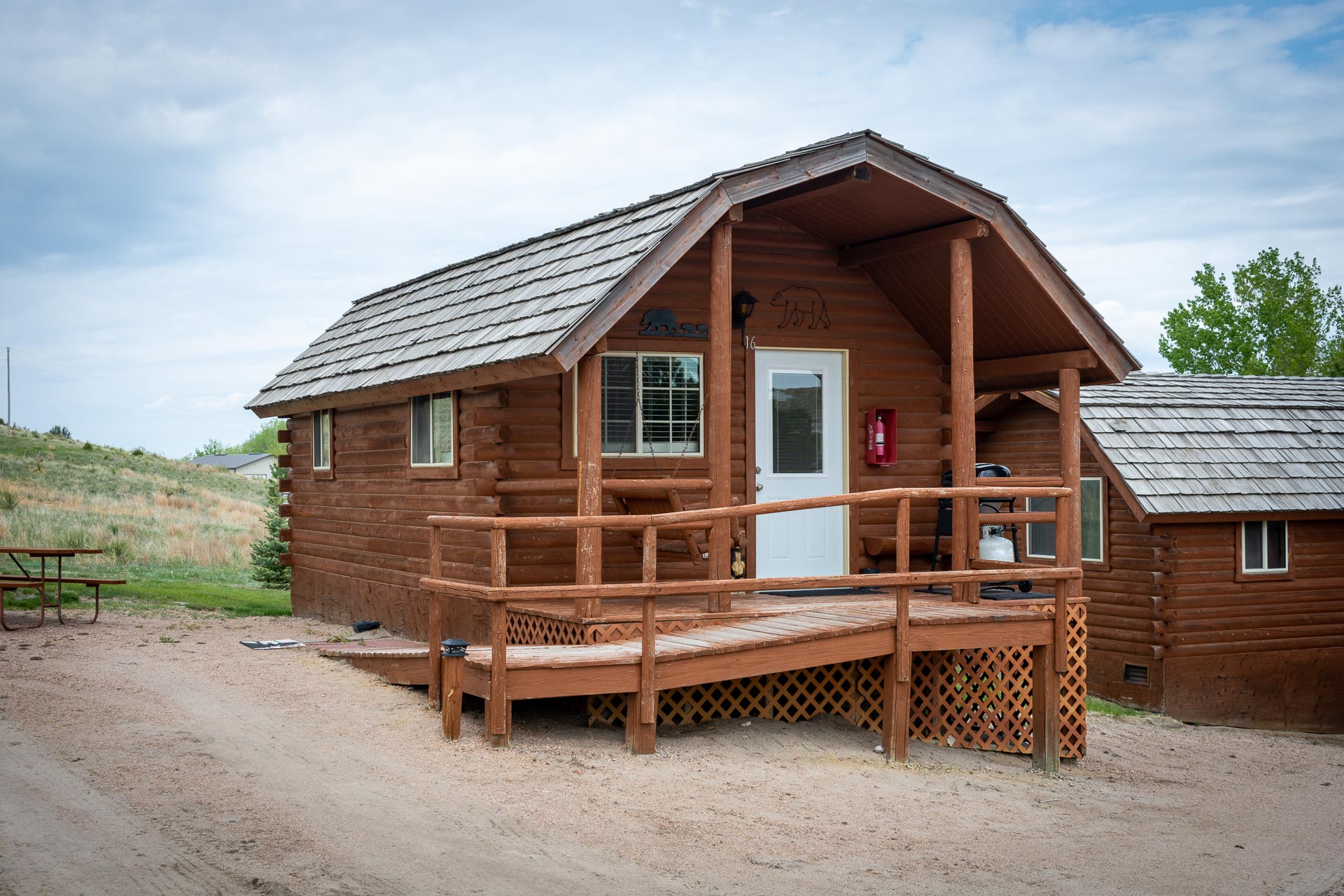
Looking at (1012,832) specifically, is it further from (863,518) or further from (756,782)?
(863,518)

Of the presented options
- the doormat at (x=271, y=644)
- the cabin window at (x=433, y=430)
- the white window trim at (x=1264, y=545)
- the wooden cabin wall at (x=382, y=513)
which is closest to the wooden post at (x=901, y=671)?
the wooden cabin wall at (x=382, y=513)

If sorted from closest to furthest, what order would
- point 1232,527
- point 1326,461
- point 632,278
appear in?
1. point 632,278
2. point 1232,527
3. point 1326,461

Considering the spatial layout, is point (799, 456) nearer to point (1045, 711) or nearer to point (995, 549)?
point (995, 549)

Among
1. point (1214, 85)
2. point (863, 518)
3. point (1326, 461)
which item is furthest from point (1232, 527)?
point (1214, 85)

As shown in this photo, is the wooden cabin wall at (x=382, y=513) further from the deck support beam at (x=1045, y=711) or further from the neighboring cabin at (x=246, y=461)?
the neighboring cabin at (x=246, y=461)

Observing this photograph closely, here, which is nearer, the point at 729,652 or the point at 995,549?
the point at 729,652

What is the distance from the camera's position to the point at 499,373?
30.3 feet

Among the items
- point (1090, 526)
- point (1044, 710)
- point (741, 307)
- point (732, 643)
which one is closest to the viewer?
point (732, 643)

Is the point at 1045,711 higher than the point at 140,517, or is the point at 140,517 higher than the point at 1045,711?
the point at 140,517

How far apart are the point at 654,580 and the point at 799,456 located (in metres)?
4.28

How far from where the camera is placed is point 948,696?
33.7 ft

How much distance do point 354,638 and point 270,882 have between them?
292 inches

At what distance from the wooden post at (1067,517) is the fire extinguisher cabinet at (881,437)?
→ 5.60ft

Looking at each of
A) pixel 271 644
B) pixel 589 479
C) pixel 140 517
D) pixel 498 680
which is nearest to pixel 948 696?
pixel 589 479
